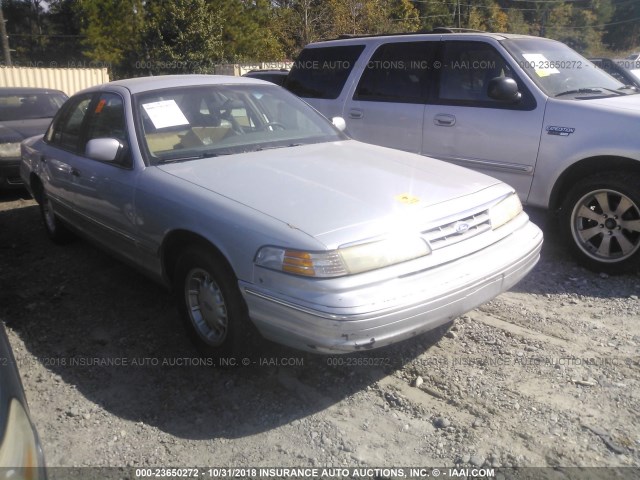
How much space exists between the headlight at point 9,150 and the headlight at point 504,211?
663cm

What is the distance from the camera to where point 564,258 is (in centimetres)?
509

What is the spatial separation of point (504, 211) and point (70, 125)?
3657 mm

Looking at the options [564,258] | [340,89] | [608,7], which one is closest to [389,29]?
[340,89]

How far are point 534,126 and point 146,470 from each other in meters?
3.97

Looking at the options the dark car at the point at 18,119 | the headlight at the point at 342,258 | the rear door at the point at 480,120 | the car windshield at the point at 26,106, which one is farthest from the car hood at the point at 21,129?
the headlight at the point at 342,258

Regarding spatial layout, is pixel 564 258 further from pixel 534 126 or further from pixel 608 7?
pixel 608 7

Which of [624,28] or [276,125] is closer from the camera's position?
[276,125]

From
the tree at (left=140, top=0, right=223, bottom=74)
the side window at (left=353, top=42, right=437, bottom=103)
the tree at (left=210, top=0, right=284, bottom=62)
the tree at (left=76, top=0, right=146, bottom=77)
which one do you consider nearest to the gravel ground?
the side window at (left=353, top=42, right=437, bottom=103)

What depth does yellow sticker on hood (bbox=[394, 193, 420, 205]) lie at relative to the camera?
3.21 m

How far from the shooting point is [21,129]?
827 centimetres

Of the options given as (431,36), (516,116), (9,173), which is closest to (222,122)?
(516,116)

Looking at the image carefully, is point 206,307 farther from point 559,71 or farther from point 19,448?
point 559,71

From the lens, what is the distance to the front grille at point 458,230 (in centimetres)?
306

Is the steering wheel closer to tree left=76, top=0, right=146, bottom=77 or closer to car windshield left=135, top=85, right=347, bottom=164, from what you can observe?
car windshield left=135, top=85, right=347, bottom=164
